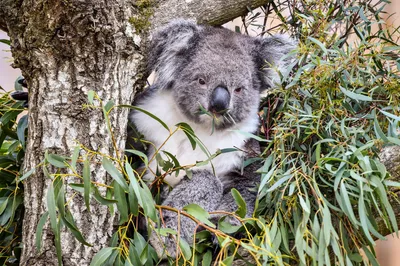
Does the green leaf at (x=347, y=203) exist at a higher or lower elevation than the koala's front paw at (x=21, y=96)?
lower

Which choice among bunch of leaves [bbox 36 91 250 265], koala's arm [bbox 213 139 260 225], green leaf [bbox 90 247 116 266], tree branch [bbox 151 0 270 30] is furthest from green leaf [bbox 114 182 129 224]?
tree branch [bbox 151 0 270 30]

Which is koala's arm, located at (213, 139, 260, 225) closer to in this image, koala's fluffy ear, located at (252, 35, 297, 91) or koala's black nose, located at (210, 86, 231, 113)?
koala's black nose, located at (210, 86, 231, 113)

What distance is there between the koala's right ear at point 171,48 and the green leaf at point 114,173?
0.84 meters

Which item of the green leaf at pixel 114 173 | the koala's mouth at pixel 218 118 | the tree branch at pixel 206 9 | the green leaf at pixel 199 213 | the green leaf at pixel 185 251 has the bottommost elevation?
the green leaf at pixel 185 251

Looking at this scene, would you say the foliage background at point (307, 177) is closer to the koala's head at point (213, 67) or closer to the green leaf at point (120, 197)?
the green leaf at point (120, 197)

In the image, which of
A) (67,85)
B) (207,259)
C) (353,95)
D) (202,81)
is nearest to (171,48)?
(202,81)

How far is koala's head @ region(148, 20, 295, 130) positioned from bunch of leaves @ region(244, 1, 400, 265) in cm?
21

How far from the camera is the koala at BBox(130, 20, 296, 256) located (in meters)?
2.58

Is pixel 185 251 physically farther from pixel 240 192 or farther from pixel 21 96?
pixel 21 96

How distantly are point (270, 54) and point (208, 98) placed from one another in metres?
0.41

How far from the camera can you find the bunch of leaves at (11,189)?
242 cm

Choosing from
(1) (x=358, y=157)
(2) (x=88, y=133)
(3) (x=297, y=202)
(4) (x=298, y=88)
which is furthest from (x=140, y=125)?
(1) (x=358, y=157)

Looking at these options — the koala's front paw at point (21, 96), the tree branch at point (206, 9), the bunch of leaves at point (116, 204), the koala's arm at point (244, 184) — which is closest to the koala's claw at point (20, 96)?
the koala's front paw at point (21, 96)

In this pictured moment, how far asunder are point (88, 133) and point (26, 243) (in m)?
0.48
